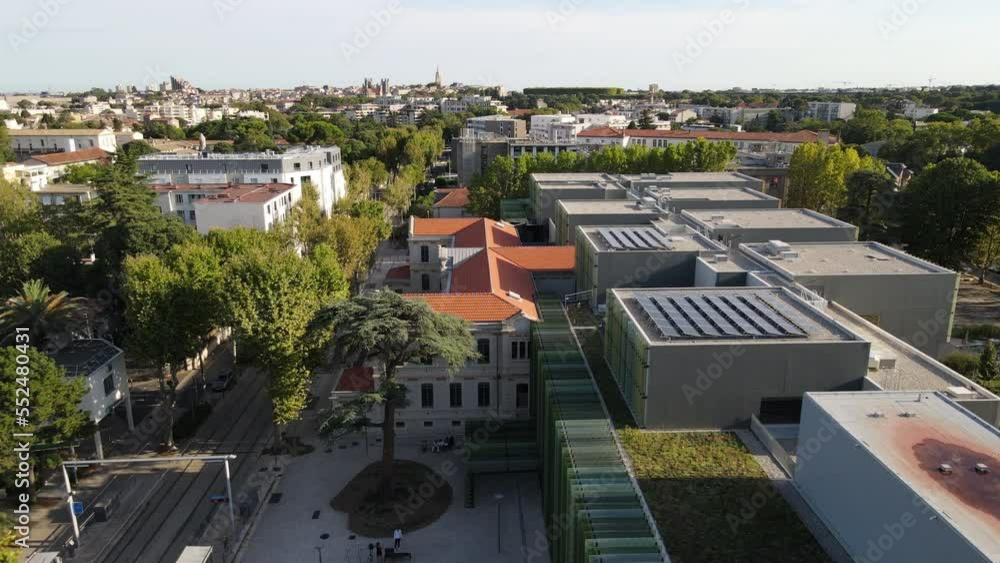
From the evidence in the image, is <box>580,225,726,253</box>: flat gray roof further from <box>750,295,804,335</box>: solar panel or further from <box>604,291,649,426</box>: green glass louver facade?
<box>750,295,804,335</box>: solar panel

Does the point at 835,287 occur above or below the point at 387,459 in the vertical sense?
above

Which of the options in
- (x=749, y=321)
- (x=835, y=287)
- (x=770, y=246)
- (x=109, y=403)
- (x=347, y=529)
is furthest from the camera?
(x=770, y=246)

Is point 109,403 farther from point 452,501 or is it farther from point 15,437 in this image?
point 452,501

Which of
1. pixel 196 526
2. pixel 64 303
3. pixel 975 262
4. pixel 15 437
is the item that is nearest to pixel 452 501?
pixel 196 526

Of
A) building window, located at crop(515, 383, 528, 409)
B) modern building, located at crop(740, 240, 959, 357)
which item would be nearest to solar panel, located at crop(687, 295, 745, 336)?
modern building, located at crop(740, 240, 959, 357)

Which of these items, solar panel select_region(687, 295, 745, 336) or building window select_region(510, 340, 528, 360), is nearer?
solar panel select_region(687, 295, 745, 336)

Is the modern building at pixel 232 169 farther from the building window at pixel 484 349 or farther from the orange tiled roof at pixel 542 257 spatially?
the building window at pixel 484 349

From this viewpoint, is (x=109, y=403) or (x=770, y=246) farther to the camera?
(x=770, y=246)
